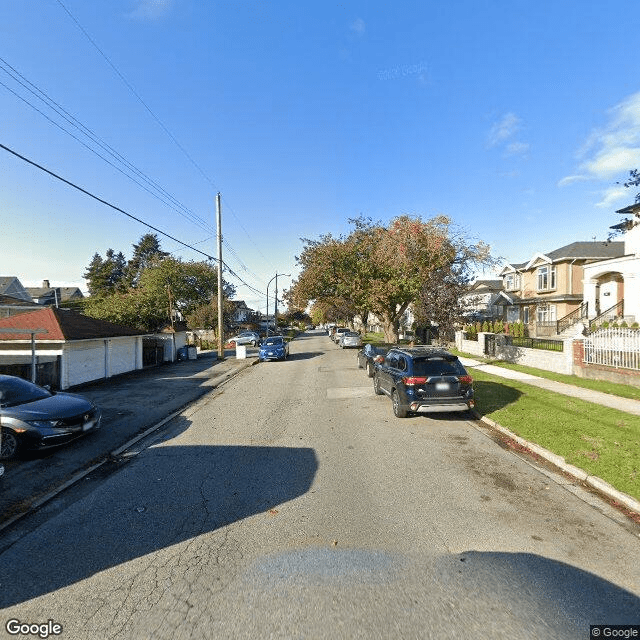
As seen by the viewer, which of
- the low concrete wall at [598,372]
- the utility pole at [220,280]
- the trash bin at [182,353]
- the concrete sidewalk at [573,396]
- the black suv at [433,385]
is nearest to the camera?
the concrete sidewalk at [573,396]

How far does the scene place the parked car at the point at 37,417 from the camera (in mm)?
7180

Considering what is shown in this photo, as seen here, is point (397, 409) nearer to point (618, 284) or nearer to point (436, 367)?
point (436, 367)

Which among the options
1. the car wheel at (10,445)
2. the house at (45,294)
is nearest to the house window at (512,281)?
the car wheel at (10,445)

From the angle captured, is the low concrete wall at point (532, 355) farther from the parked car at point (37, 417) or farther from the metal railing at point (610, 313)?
the parked car at point (37, 417)

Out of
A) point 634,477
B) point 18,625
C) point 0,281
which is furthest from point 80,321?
point 0,281

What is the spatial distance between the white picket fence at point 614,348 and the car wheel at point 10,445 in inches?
646

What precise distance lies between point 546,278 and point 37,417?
4025 centimetres

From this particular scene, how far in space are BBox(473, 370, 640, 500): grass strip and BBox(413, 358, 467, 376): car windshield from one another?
154cm

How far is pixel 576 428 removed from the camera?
321 inches

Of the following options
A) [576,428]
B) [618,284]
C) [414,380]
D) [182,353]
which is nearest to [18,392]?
[414,380]

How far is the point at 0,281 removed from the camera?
48312 millimetres

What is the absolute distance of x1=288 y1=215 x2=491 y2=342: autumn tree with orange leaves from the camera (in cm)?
2500

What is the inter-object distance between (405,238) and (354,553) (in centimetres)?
2282

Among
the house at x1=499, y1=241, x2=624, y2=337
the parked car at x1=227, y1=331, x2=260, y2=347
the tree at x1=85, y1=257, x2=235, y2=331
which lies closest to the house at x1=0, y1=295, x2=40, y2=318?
the tree at x1=85, y1=257, x2=235, y2=331
